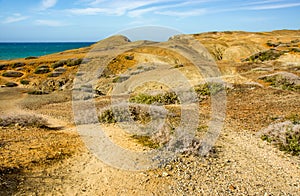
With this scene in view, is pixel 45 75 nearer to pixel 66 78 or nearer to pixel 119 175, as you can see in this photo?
pixel 66 78

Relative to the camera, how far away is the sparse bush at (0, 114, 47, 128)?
11.4m

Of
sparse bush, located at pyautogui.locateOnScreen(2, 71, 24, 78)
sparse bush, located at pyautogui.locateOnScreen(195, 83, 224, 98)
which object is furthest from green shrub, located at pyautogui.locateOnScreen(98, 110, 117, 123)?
sparse bush, located at pyautogui.locateOnScreen(2, 71, 24, 78)

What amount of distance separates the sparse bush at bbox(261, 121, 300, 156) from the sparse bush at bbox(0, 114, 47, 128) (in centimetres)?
834

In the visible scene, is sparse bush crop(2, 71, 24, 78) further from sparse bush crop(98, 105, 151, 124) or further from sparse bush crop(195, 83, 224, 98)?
sparse bush crop(98, 105, 151, 124)

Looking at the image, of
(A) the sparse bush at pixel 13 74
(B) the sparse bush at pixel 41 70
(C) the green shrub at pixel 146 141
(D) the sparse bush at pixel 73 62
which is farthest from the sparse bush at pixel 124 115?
(D) the sparse bush at pixel 73 62

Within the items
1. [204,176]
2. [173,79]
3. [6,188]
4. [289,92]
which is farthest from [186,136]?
[173,79]

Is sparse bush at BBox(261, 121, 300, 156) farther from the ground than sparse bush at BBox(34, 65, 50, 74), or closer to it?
farther from the ground

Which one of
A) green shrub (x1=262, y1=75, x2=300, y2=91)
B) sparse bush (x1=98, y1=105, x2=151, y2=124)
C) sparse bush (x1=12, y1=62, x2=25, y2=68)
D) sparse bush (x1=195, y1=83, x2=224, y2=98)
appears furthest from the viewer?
sparse bush (x1=12, y1=62, x2=25, y2=68)

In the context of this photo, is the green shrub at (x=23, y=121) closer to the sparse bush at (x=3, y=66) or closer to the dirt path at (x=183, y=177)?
the dirt path at (x=183, y=177)

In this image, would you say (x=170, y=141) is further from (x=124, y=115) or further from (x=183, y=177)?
(x=124, y=115)

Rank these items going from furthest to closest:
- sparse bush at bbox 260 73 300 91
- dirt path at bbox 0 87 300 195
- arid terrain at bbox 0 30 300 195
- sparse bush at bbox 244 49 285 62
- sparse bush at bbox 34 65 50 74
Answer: sparse bush at bbox 244 49 285 62 < sparse bush at bbox 34 65 50 74 < sparse bush at bbox 260 73 300 91 < arid terrain at bbox 0 30 300 195 < dirt path at bbox 0 87 300 195

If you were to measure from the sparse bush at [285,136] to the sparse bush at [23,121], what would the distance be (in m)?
8.34

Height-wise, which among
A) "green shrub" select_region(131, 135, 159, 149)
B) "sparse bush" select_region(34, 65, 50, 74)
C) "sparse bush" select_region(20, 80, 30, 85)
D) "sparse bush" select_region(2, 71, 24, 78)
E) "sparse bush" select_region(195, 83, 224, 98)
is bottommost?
"sparse bush" select_region(20, 80, 30, 85)

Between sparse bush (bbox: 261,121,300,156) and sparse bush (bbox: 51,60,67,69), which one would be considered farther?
sparse bush (bbox: 51,60,67,69)
